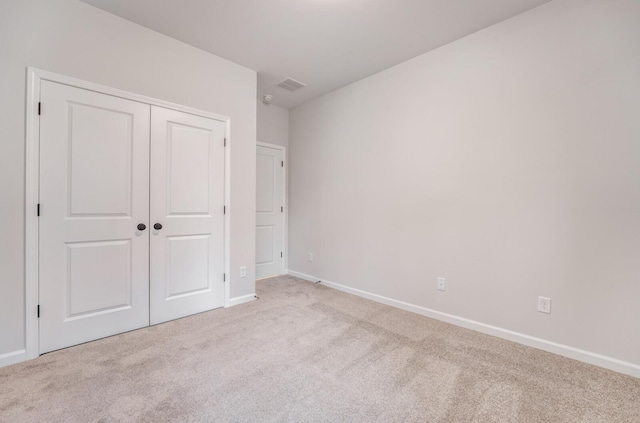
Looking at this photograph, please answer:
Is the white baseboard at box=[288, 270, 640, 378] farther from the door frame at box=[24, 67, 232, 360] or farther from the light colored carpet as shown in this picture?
the door frame at box=[24, 67, 232, 360]

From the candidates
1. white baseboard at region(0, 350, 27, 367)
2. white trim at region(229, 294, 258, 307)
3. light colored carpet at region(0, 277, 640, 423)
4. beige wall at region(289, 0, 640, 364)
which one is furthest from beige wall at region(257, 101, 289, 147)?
white baseboard at region(0, 350, 27, 367)

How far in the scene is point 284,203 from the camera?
4.60m

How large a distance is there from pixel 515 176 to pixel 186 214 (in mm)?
3091

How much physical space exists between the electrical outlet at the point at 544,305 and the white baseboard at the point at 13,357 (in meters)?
3.93

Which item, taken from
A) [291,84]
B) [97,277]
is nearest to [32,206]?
[97,277]

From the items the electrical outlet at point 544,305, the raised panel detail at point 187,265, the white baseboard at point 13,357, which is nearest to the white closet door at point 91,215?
the white baseboard at point 13,357

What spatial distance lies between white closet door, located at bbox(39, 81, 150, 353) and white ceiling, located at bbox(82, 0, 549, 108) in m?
0.85

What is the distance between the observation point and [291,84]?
364cm

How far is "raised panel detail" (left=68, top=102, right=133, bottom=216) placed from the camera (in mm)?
2182

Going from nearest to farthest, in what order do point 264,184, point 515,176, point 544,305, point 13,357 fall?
point 13,357 → point 544,305 → point 515,176 → point 264,184

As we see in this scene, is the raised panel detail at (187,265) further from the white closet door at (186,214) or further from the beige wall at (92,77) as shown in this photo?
the beige wall at (92,77)

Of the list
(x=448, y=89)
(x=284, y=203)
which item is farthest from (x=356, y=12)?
(x=284, y=203)

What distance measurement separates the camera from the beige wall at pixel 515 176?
6.35 ft

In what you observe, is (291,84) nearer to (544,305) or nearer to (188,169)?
(188,169)
